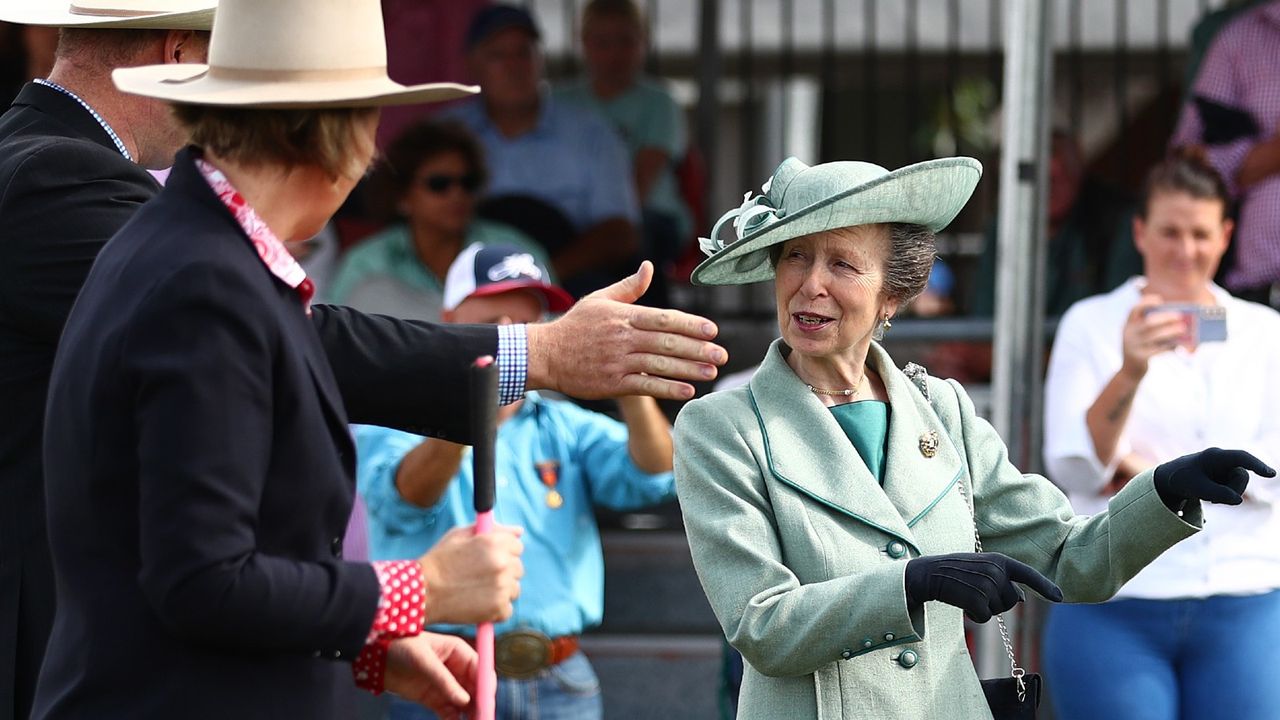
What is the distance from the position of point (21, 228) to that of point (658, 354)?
102cm

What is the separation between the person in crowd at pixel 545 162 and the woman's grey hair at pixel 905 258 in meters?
3.65

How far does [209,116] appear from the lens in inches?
85.0

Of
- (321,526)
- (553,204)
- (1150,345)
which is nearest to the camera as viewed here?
(321,526)

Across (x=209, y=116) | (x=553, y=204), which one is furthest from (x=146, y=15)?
(x=553, y=204)

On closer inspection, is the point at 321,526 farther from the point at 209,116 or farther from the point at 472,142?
the point at 472,142

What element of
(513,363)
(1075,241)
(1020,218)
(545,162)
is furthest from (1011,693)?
(545,162)

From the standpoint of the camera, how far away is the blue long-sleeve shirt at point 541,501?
4.22m

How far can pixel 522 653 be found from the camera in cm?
415

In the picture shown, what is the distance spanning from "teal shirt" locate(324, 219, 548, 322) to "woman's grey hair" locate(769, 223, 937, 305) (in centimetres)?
315

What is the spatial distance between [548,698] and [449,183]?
2255 millimetres

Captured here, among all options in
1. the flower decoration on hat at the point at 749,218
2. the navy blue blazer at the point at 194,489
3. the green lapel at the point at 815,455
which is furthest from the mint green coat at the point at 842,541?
the navy blue blazer at the point at 194,489

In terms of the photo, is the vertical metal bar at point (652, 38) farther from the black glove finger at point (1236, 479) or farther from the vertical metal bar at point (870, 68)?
the black glove finger at point (1236, 479)

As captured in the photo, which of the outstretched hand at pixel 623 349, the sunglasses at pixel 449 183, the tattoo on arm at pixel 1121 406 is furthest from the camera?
the sunglasses at pixel 449 183

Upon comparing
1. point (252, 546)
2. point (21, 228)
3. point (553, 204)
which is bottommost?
point (553, 204)
